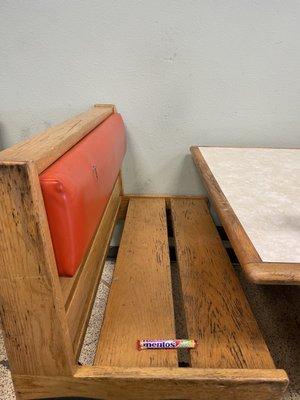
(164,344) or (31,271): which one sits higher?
(31,271)

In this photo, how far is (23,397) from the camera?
0.71 metres

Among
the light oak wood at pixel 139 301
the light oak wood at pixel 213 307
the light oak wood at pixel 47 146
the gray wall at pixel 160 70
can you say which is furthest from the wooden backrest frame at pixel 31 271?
the gray wall at pixel 160 70

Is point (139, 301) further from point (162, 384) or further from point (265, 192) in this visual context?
point (265, 192)

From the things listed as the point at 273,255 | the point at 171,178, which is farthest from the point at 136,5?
the point at 273,255

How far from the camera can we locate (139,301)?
93 cm

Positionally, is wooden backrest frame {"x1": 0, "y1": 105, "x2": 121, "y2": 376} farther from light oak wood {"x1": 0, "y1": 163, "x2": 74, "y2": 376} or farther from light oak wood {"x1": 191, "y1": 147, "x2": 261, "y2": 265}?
light oak wood {"x1": 191, "y1": 147, "x2": 261, "y2": 265}

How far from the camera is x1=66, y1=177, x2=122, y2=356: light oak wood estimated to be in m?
0.73

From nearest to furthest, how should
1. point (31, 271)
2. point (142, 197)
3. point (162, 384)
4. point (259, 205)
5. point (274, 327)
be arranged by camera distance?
point (31, 271), point (162, 384), point (259, 205), point (274, 327), point (142, 197)

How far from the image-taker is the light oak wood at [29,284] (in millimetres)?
499

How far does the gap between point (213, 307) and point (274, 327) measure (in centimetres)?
55

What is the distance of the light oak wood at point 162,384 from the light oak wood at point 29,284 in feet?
0.14

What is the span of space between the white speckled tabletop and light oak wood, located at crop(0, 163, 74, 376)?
41 centimetres

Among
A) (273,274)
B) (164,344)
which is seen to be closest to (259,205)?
(273,274)

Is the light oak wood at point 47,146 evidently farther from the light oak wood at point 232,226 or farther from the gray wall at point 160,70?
the gray wall at point 160,70
